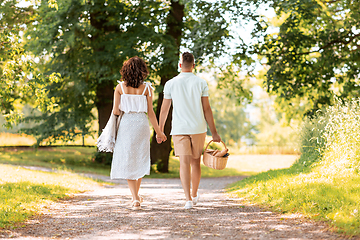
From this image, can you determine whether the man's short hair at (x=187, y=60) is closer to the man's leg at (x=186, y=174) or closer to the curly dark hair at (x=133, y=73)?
the curly dark hair at (x=133, y=73)

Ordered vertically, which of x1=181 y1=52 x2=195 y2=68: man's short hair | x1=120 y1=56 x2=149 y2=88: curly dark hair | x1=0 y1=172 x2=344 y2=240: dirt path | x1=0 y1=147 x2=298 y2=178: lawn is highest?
x1=181 y1=52 x2=195 y2=68: man's short hair

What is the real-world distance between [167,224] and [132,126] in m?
1.90

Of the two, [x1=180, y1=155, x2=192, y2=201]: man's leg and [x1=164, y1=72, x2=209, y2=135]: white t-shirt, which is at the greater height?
[x1=164, y1=72, x2=209, y2=135]: white t-shirt

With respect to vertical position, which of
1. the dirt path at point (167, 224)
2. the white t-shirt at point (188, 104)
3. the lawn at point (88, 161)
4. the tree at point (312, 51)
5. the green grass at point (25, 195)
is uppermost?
the tree at point (312, 51)

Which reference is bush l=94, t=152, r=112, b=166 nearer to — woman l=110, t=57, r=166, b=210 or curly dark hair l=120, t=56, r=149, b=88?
woman l=110, t=57, r=166, b=210

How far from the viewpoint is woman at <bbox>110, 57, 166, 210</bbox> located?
6.04 metres

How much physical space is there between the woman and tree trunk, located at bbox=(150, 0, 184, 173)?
30.3 feet

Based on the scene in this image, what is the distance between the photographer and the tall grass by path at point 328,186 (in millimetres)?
4547

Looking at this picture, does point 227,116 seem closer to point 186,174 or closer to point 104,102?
point 104,102

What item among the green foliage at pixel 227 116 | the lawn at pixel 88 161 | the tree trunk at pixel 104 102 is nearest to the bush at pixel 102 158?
the lawn at pixel 88 161

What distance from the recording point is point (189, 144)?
5918 mm

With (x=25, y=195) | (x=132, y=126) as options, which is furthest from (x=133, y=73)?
(x=25, y=195)

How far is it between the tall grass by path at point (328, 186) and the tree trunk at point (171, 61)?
24.2ft

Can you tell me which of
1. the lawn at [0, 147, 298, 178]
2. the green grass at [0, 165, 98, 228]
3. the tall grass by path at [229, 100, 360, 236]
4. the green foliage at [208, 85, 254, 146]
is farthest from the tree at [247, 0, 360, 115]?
the green foliage at [208, 85, 254, 146]
